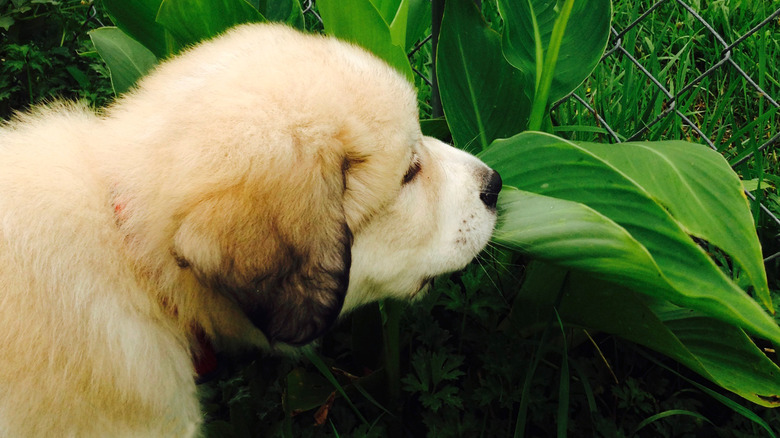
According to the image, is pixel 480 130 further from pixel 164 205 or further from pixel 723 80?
pixel 723 80

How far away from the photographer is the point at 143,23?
210 cm

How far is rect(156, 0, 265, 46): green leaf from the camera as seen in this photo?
183 centimetres

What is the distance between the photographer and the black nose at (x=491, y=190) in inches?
61.3

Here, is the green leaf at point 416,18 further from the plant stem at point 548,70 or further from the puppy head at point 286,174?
the puppy head at point 286,174

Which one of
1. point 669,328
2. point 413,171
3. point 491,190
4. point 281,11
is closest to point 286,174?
point 413,171

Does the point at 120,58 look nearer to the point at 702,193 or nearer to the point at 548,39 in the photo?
the point at 548,39

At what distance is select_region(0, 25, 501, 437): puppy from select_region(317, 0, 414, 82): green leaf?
0.37 m

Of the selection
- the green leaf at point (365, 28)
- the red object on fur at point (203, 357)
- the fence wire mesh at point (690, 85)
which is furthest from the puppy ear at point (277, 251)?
the fence wire mesh at point (690, 85)

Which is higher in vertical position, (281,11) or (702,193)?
(281,11)

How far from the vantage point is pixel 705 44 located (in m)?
2.84

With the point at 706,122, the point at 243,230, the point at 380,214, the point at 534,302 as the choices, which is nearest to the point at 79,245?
the point at 243,230

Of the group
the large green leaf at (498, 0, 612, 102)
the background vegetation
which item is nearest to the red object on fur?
the background vegetation

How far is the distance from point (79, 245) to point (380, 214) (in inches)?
24.3

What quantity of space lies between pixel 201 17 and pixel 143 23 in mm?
359
